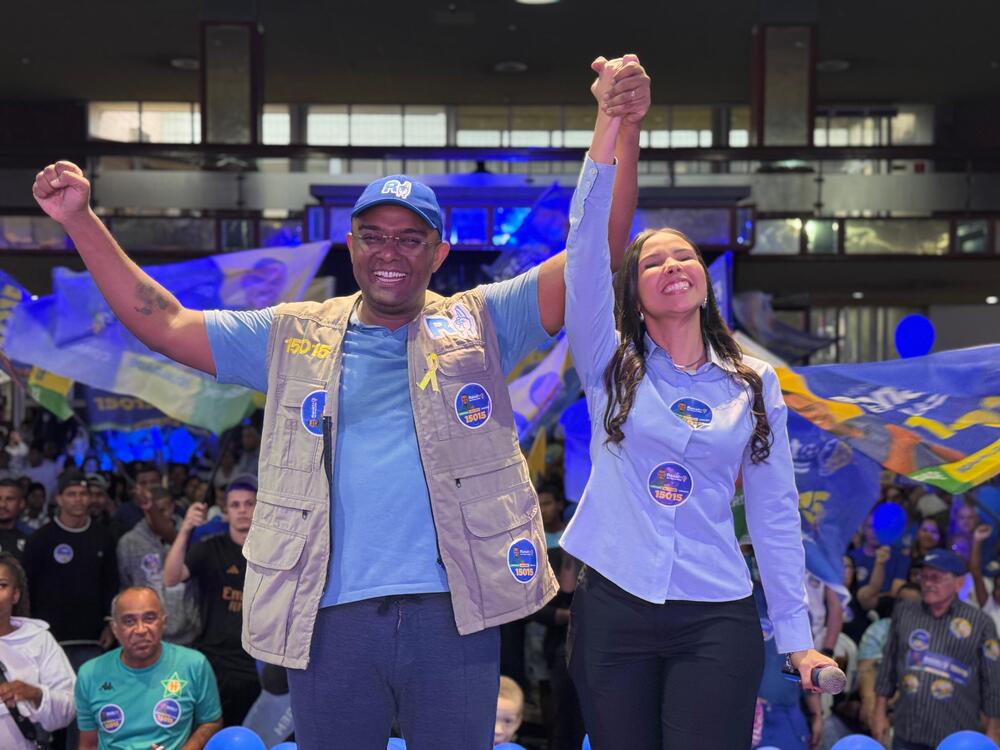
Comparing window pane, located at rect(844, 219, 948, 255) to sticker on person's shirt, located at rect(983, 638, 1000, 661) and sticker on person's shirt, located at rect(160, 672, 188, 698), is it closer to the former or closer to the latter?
sticker on person's shirt, located at rect(983, 638, 1000, 661)

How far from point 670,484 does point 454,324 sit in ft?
1.67

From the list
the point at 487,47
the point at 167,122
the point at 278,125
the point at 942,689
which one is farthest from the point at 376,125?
the point at 942,689

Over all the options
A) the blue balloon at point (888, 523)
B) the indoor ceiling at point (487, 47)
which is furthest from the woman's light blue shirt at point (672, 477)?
the indoor ceiling at point (487, 47)

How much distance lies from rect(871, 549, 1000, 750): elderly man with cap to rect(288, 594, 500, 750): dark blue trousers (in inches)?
177

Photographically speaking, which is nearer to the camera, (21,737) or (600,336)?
(600,336)

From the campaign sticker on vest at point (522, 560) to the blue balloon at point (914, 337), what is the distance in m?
8.98

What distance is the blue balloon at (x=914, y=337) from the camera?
1098 centimetres

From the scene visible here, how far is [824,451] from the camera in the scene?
5.68 metres

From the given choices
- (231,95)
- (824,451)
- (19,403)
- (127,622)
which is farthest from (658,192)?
(19,403)

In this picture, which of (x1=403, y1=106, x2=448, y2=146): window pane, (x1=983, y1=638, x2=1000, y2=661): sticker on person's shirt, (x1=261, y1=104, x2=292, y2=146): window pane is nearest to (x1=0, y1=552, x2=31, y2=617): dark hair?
(x1=983, y1=638, x2=1000, y2=661): sticker on person's shirt

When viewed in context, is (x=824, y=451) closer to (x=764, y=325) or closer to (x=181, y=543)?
(x=181, y=543)

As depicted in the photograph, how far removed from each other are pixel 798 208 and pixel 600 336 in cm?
1127

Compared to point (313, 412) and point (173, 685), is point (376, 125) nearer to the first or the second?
point (173, 685)

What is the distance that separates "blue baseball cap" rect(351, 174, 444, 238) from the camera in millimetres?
2516
